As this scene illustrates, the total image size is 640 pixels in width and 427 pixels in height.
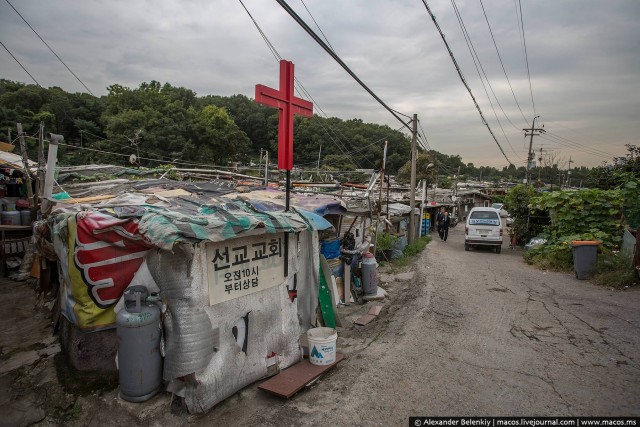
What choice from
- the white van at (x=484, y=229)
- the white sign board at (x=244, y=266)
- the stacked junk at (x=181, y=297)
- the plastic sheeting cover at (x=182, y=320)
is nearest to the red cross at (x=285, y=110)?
the stacked junk at (x=181, y=297)

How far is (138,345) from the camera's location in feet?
14.4

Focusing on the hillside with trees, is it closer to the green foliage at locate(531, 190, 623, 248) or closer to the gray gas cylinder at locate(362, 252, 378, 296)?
the green foliage at locate(531, 190, 623, 248)

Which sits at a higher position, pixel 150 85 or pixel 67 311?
pixel 150 85

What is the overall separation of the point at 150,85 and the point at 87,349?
216ft

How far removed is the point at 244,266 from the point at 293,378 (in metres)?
1.73

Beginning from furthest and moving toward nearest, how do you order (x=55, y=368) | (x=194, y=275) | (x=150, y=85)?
(x=150, y=85)
(x=55, y=368)
(x=194, y=275)

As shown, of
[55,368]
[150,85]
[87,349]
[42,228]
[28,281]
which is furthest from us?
[150,85]

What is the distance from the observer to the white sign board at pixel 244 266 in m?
4.81

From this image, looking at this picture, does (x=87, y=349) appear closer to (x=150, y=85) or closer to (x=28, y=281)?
(x=28, y=281)

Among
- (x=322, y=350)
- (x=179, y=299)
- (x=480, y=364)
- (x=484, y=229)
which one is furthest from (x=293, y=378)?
(x=484, y=229)

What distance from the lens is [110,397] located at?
4.68 meters

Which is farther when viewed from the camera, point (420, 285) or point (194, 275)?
point (420, 285)

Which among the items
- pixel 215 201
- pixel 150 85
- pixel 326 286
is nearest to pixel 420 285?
pixel 326 286

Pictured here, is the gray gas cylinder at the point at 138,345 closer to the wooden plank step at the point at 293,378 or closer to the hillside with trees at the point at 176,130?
the wooden plank step at the point at 293,378
